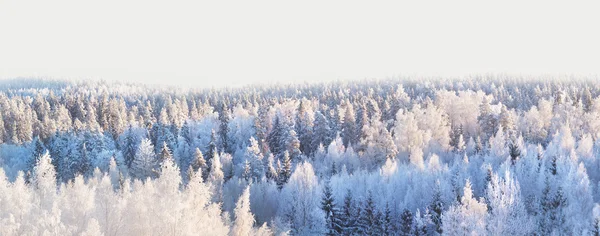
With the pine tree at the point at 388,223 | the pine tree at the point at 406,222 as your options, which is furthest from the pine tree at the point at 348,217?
the pine tree at the point at 406,222

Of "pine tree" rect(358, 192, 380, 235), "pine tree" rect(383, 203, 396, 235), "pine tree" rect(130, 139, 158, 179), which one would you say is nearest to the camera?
"pine tree" rect(358, 192, 380, 235)

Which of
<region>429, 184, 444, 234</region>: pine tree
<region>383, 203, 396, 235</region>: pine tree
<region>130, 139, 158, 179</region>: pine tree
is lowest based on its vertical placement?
<region>383, 203, 396, 235</region>: pine tree

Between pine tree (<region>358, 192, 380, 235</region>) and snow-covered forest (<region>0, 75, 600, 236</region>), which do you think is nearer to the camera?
snow-covered forest (<region>0, 75, 600, 236</region>)

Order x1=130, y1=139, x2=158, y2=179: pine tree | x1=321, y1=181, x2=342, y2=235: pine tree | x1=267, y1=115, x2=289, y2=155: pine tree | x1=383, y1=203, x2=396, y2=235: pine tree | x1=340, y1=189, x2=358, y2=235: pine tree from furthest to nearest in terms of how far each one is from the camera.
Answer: x1=267, y1=115, x2=289, y2=155: pine tree
x1=130, y1=139, x2=158, y2=179: pine tree
x1=383, y1=203, x2=396, y2=235: pine tree
x1=340, y1=189, x2=358, y2=235: pine tree
x1=321, y1=181, x2=342, y2=235: pine tree

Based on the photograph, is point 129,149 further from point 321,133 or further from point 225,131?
point 321,133

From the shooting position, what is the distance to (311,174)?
234 ft

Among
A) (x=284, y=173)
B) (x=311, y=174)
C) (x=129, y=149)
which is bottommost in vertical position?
(x=284, y=173)

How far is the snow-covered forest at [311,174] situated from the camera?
42.7 meters

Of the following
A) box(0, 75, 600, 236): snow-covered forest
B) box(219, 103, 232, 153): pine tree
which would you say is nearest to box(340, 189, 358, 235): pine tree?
box(0, 75, 600, 236): snow-covered forest

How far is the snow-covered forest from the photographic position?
42.7m

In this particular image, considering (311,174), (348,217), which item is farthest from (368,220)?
(311,174)

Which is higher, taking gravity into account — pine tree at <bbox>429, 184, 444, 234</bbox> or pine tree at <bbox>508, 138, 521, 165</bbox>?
pine tree at <bbox>508, 138, 521, 165</bbox>

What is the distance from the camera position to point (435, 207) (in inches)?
2404

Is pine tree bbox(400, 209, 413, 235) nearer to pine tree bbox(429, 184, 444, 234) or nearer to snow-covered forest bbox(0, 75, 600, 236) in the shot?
snow-covered forest bbox(0, 75, 600, 236)
